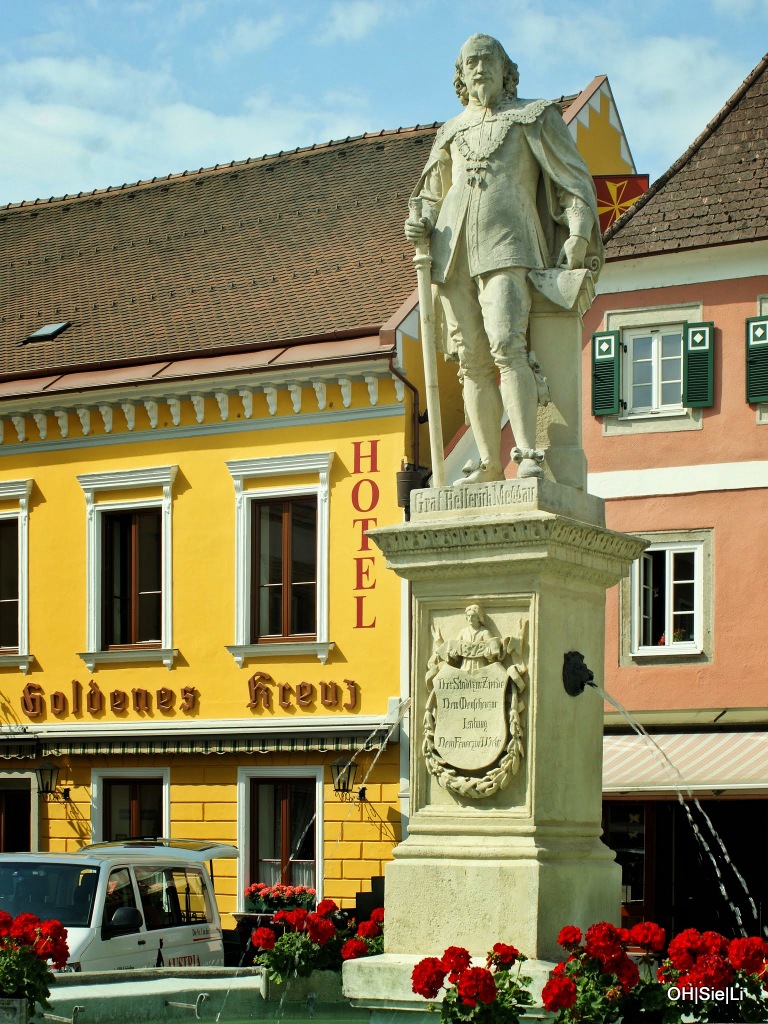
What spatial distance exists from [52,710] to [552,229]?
57.3ft

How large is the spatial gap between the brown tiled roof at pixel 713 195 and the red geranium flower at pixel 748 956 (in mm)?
15301

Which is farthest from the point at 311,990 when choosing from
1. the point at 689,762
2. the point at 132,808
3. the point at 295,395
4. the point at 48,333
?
the point at 48,333

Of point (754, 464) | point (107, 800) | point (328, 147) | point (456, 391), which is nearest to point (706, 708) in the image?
point (754, 464)

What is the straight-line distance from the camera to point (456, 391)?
2430 cm

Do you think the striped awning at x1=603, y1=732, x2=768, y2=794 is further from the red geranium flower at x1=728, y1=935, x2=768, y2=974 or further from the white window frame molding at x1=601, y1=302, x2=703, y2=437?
the red geranium flower at x1=728, y1=935, x2=768, y2=974

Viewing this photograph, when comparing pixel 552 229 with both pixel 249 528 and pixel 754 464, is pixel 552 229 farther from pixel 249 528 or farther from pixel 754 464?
pixel 249 528

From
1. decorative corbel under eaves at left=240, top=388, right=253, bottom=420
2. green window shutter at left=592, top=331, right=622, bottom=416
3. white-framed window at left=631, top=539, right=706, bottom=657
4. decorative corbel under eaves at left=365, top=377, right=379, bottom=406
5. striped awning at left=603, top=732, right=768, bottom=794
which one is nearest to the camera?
striped awning at left=603, top=732, right=768, bottom=794

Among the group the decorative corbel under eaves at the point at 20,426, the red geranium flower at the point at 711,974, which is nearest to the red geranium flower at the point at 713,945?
the red geranium flower at the point at 711,974

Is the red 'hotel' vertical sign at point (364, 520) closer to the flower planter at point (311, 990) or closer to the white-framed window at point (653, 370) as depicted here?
the white-framed window at point (653, 370)

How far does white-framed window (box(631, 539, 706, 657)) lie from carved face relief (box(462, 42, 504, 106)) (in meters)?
13.3

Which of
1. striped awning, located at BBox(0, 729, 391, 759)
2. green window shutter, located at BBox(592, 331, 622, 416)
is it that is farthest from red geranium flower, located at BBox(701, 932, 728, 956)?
green window shutter, located at BBox(592, 331, 622, 416)

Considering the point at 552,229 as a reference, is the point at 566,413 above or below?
below

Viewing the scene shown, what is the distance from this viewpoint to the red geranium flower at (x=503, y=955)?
7.68m

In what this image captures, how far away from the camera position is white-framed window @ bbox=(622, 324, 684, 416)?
74.6 ft
